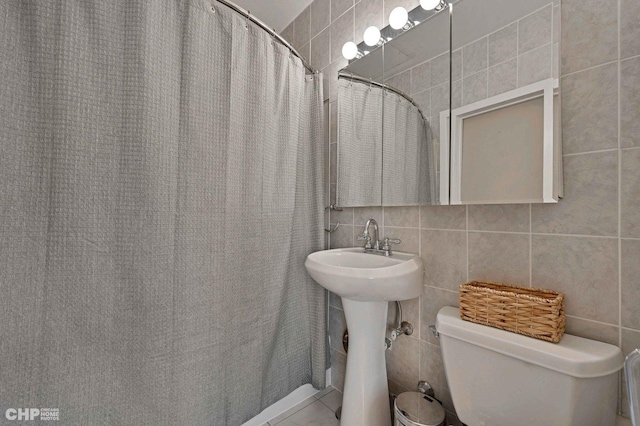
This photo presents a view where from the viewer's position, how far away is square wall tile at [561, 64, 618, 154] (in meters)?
0.76

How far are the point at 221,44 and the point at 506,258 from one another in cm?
136

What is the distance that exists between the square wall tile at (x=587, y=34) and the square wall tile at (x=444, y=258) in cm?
63

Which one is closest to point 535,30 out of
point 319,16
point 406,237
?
point 406,237

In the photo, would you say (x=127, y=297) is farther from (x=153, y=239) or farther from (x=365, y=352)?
(x=365, y=352)

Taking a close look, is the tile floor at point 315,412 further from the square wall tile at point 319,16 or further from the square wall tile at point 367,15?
the square wall tile at point 319,16

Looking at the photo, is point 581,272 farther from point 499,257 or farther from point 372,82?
point 372,82

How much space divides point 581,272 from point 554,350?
0.86ft

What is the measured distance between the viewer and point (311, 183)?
5.08 ft

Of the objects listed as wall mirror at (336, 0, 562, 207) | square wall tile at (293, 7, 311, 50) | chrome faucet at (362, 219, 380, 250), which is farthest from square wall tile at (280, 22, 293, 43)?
chrome faucet at (362, 219, 380, 250)

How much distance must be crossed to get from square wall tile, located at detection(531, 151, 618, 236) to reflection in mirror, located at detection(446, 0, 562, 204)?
47mm

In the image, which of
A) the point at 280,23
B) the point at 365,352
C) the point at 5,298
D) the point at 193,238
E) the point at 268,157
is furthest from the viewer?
the point at 280,23

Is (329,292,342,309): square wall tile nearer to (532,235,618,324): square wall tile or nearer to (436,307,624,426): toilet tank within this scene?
(436,307,624,426): toilet tank

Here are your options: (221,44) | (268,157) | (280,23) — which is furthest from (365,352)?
(280,23)

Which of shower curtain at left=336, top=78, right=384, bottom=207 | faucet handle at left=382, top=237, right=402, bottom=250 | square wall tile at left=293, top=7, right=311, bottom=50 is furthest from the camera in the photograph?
square wall tile at left=293, top=7, right=311, bottom=50
